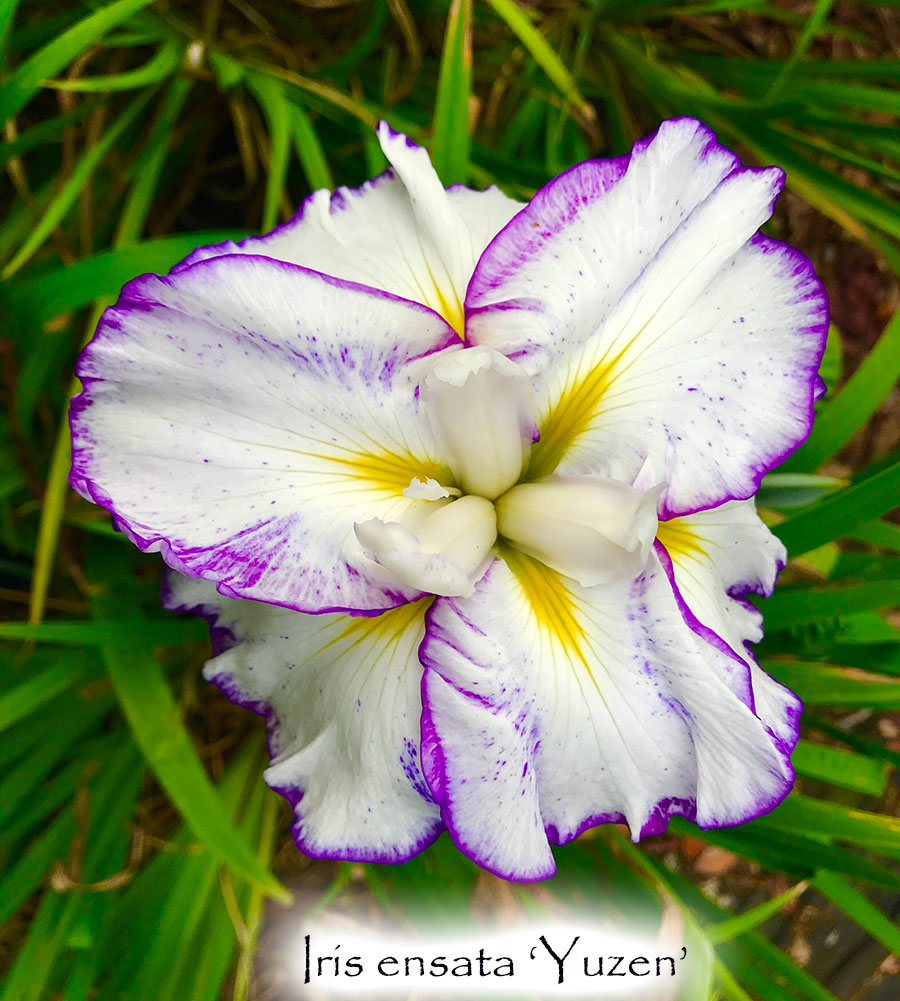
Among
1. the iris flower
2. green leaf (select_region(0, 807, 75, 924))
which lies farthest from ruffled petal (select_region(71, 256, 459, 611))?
green leaf (select_region(0, 807, 75, 924))

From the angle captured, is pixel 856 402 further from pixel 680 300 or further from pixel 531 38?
pixel 531 38

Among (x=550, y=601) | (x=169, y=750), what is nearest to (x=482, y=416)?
(x=550, y=601)

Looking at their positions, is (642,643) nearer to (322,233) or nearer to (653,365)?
(653,365)

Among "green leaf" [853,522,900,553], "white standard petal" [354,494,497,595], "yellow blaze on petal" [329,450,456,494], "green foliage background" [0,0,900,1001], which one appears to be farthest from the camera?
"green leaf" [853,522,900,553]

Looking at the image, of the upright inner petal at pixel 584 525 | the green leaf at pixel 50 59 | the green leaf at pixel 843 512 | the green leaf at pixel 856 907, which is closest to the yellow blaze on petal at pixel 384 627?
the upright inner petal at pixel 584 525

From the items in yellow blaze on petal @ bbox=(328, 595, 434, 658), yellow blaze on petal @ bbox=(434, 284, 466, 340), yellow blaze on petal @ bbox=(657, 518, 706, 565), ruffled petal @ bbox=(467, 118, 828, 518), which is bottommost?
yellow blaze on petal @ bbox=(328, 595, 434, 658)

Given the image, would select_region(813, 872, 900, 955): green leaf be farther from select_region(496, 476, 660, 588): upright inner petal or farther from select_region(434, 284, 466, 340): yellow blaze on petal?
select_region(434, 284, 466, 340): yellow blaze on petal
